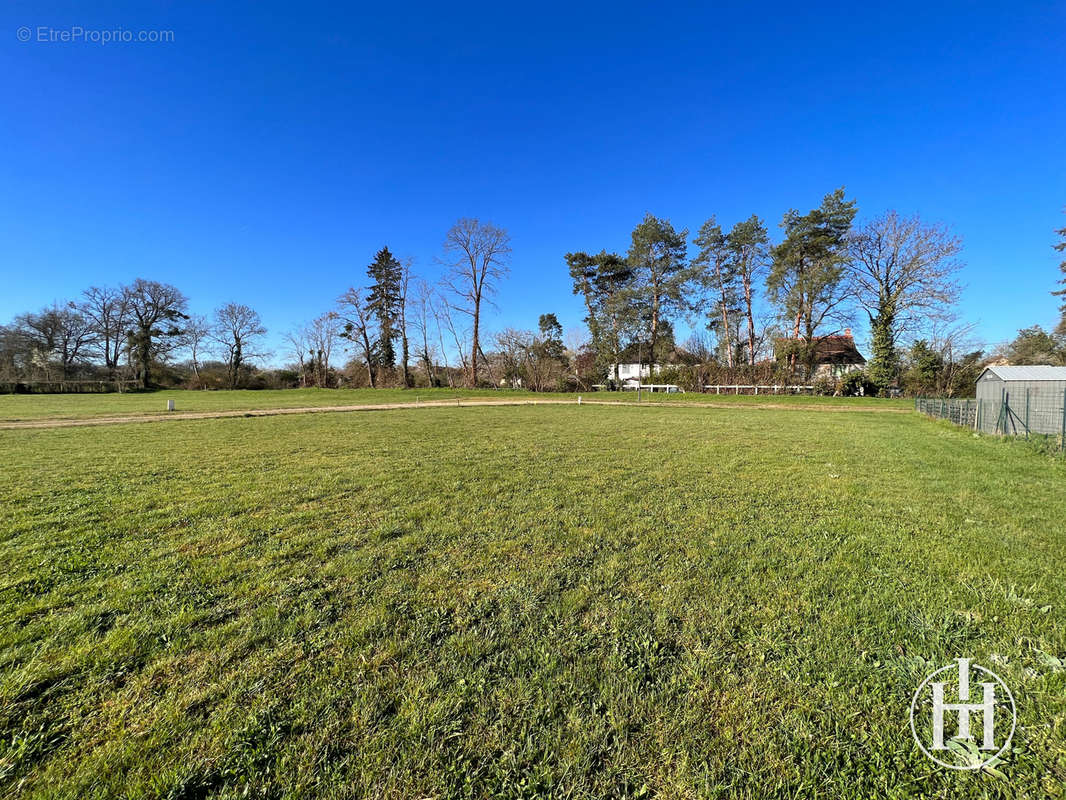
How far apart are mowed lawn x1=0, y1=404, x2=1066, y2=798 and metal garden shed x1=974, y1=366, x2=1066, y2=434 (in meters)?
8.29

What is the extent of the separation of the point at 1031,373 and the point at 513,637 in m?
19.7

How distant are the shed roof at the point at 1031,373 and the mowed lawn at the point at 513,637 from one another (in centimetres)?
1107

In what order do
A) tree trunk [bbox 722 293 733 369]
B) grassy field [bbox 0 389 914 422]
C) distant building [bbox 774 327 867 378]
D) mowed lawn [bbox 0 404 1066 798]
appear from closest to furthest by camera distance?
mowed lawn [bbox 0 404 1066 798] < grassy field [bbox 0 389 914 422] < distant building [bbox 774 327 867 378] < tree trunk [bbox 722 293 733 369]

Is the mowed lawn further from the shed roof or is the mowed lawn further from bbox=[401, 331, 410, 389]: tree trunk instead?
bbox=[401, 331, 410, 389]: tree trunk

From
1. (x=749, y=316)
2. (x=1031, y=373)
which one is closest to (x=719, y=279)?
(x=749, y=316)

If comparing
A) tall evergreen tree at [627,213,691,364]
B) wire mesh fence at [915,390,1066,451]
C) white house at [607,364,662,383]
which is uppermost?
tall evergreen tree at [627,213,691,364]

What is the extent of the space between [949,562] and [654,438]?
24.4 ft

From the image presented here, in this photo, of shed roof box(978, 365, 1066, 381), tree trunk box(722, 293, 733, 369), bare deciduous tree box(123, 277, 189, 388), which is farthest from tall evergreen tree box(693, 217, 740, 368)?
bare deciduous tree box(123, 277, 189, 388)

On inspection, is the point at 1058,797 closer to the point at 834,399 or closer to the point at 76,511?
the point at 76,511

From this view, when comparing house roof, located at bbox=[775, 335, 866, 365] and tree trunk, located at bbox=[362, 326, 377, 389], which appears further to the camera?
tree trunk, located at bbox=[362, 326, 377, 389]

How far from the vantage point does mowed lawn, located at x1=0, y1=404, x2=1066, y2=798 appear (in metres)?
1.64

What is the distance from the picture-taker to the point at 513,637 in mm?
2469

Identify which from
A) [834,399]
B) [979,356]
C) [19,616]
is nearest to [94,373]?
[19,616]

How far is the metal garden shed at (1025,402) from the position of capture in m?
10.8
